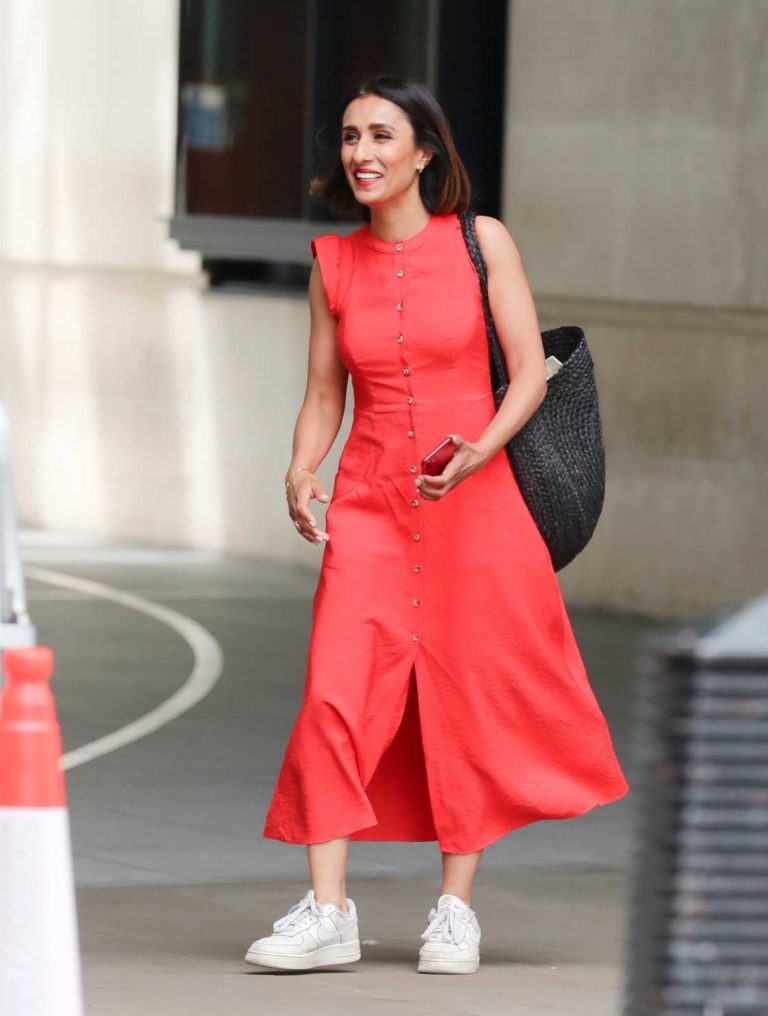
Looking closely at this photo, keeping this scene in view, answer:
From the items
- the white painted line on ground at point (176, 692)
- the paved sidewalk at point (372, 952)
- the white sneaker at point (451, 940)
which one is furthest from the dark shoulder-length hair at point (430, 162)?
the white painted line on ground at point (176, 692)

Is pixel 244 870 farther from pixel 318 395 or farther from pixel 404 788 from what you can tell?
pixel 318 395

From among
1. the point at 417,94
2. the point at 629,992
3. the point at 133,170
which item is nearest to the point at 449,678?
the point at 417,94

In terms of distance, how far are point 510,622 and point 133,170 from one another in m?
13.1

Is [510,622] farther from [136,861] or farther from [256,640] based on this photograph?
Answer: [256,640]

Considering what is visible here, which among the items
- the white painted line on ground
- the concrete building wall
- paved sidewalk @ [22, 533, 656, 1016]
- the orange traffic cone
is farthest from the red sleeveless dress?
the concrete building wall

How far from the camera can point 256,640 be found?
44.4ft

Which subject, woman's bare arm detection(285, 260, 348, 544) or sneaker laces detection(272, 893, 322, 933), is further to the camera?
woman's bare arm detection(285, 260, 348, 544)

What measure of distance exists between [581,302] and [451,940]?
9.21 metres

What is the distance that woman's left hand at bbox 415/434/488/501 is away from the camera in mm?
6078

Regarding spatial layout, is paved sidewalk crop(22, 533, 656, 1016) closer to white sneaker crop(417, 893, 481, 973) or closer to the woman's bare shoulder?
white sneaker crop(417, 893, 481, 973)

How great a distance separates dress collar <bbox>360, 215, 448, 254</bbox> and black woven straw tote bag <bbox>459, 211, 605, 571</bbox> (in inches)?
2.4

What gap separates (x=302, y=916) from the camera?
6297mm

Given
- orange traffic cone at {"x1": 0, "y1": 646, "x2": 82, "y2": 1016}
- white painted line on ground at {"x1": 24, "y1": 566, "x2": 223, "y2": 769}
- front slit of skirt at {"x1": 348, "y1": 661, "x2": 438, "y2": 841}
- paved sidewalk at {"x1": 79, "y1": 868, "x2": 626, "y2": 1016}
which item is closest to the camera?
orange traffic cone at {"x1": 0, "y1": 646, "x2": 82, "y2": 1016}

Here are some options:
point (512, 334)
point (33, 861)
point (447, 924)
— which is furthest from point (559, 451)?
point (33, 861)
